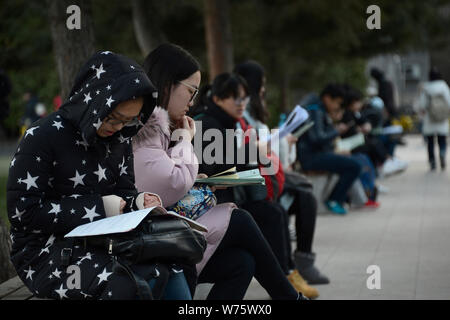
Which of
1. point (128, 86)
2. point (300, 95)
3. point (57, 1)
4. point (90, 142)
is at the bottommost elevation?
point (300, 95)

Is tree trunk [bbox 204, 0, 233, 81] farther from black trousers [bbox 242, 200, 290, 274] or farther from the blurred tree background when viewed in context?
black trousers [bbox 242, 200, 290, 274]

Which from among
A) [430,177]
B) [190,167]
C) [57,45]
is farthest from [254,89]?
[430,177]

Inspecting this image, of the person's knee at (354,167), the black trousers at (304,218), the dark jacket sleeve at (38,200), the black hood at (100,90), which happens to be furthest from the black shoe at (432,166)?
the dark jacket sleeve at (38,200)

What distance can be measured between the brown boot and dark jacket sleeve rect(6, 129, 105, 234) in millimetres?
2581

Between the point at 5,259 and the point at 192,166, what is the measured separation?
1571 millimetres

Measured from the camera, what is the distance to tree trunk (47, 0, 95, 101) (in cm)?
632

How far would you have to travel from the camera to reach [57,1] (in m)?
6.33

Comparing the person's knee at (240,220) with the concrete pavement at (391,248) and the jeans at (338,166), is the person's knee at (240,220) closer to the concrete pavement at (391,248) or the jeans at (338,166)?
the concrete pavement at (391,248)

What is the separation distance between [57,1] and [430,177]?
32.1ft

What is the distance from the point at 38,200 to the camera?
10.2 feet

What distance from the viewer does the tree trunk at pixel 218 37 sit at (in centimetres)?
1150

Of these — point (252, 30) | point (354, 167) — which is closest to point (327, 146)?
point (354, 167)
